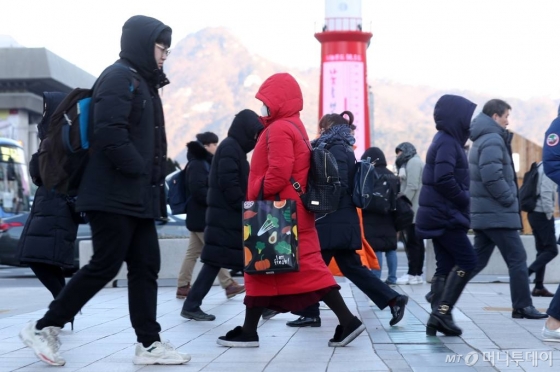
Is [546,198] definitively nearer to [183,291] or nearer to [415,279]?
[415,279]

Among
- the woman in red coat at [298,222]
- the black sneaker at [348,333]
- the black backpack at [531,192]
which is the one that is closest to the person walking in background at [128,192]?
the woman in red coat at [298,222]

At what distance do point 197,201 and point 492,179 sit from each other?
3435 mm

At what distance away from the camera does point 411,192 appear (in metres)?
14.5

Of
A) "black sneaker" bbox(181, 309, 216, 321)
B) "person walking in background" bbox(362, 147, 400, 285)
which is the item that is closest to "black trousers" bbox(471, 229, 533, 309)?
"black sneaker" bbox(181, 309, 216, 321)

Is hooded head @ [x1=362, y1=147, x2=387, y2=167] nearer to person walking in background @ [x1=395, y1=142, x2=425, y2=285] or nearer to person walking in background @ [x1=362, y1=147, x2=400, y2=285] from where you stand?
person walking in background @ [x1=362, y1=147, x2=400, y2=285]

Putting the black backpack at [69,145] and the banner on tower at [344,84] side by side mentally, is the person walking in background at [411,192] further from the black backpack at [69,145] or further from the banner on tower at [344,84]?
the banner on tower at [344,84]

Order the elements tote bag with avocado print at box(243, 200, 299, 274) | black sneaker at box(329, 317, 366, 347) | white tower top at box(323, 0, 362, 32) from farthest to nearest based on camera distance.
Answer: white tower top at box(323, 0, 362, 32)
black sneaker at box(329, 317, 366, 347)
tote bag with avocado print at box(243, 200, 299, 274)

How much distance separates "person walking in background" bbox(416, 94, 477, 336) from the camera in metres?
7.82

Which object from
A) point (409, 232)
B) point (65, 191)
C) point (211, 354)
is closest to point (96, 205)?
point (65, 191)

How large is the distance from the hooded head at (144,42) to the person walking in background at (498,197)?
3.41 metres

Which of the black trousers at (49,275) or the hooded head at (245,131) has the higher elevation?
the hooded head at (245,131)

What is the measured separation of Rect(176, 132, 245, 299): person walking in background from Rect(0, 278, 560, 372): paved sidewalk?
71 cm

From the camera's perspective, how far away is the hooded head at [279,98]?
23.8ft

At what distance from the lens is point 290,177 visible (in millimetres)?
7148
